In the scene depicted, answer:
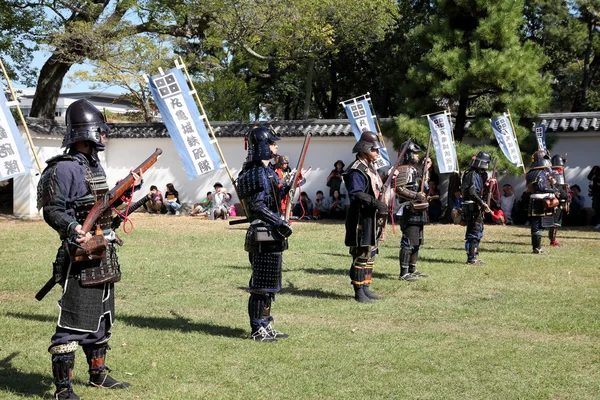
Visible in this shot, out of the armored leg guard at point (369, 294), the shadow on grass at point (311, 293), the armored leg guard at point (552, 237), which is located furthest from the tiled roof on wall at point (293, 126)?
the armored leg guard at point (369, 294)

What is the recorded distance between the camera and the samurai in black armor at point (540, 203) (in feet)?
40.1

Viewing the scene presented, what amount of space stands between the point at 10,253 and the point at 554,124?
532 inches

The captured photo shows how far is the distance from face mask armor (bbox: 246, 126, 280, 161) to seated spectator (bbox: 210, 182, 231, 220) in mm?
13546

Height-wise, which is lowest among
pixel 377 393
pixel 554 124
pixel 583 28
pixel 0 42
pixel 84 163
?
pixel 377 393

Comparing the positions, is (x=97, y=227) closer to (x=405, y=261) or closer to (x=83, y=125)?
(x=83, y=125)

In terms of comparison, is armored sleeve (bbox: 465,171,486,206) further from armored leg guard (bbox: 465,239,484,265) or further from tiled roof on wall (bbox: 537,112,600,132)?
tiled roof on wall (bbox: 537,112,600,132)

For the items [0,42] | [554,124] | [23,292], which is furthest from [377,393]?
[0,42]

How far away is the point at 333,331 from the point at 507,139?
1073cm

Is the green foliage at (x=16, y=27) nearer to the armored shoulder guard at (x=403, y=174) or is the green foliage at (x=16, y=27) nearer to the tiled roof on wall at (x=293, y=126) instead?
the tiled roof on wall at (x=293, y=126)

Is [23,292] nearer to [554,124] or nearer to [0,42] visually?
[0,42]

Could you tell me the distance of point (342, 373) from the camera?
548 centimetres

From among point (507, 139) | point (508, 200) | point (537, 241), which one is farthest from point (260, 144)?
point (508, 200)

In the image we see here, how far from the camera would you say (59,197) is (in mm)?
4578

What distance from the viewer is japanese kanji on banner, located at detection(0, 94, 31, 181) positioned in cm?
887
